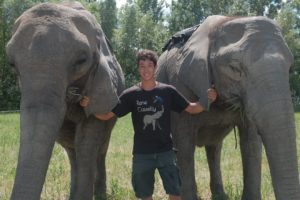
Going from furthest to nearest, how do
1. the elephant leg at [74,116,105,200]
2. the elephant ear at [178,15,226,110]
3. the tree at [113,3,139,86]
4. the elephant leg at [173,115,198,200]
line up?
1. the tree at [113,3,139,86]
2. the elephant leg at [173,115,198,200]
3. the elephant leg at [74,116,105,200]
4. the elephant ear at [178,15,226,110]

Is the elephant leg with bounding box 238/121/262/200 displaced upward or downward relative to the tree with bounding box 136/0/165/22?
upward

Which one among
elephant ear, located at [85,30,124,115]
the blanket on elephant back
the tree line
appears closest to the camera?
elephant ear, located at [85,30,124,115]

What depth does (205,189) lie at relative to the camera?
7.97 meters

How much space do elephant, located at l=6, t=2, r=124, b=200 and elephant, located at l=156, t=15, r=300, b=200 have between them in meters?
0.96

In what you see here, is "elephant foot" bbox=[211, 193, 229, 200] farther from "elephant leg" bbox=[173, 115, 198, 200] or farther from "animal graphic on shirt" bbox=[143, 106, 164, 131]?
"animal graphic on shirt" bbox=[143, 106, 164, 131]

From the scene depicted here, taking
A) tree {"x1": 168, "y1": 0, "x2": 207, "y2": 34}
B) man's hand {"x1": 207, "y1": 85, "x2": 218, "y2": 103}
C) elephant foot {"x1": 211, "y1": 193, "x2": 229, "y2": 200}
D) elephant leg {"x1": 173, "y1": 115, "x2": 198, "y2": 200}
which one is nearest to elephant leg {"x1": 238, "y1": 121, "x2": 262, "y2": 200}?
elephant leg {"x1": 173, "y1": 115, "x2": 198, "y2": 200}

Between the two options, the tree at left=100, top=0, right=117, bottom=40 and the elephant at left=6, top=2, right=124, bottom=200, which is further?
the tree at left=100, top=0, right=117, bottom=40

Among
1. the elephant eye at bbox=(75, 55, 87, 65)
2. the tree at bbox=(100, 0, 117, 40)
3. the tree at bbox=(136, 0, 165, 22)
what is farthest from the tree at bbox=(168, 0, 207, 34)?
the elephant eye at bbox=(75, 55, 87, 65)

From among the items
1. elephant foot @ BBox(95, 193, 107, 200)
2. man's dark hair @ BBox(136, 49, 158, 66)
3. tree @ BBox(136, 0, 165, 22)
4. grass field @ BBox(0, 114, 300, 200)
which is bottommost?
tree @ BBox(136, 0, 165, 22)

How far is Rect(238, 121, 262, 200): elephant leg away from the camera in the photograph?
6312mm

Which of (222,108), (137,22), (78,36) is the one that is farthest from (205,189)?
(137,22)

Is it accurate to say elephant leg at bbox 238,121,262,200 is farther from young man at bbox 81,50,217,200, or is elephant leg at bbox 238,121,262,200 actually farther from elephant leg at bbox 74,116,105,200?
elephant leg at bbox 74,116,105,200

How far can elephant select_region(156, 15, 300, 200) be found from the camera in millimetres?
4289

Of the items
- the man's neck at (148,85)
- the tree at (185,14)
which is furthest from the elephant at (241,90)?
the tree at (185,14)
